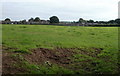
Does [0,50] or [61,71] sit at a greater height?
[0,50]

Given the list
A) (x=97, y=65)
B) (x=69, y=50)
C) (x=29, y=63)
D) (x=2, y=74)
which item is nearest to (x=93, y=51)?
(x=69, y=50)

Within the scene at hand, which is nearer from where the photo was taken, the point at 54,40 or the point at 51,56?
the point at 51,56

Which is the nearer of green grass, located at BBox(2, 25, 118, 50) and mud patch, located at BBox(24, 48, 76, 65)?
mud patch, located at BBox(24, 48, 76, 65)

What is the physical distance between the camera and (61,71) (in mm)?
7836

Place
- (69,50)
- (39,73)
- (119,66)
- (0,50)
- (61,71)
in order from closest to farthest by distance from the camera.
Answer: (39,73) < (61,71) < (119,66) < (0,50) < (69,50)

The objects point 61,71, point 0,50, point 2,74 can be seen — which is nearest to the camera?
point 2,74

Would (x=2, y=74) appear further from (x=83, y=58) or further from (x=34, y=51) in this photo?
(x=83, y=58)

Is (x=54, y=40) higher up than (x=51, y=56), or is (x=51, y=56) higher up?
(x=54, y=40)

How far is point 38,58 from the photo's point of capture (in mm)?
8961

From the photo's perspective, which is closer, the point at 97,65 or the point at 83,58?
the point at 97,65

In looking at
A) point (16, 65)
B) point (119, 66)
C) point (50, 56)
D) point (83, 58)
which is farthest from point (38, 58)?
point (119, 66)

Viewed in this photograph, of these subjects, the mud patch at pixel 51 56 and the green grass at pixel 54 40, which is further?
the green grass at pixel 54 40

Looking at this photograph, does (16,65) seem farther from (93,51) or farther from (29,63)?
(93,51)

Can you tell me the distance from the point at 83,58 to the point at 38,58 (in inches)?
91.6
